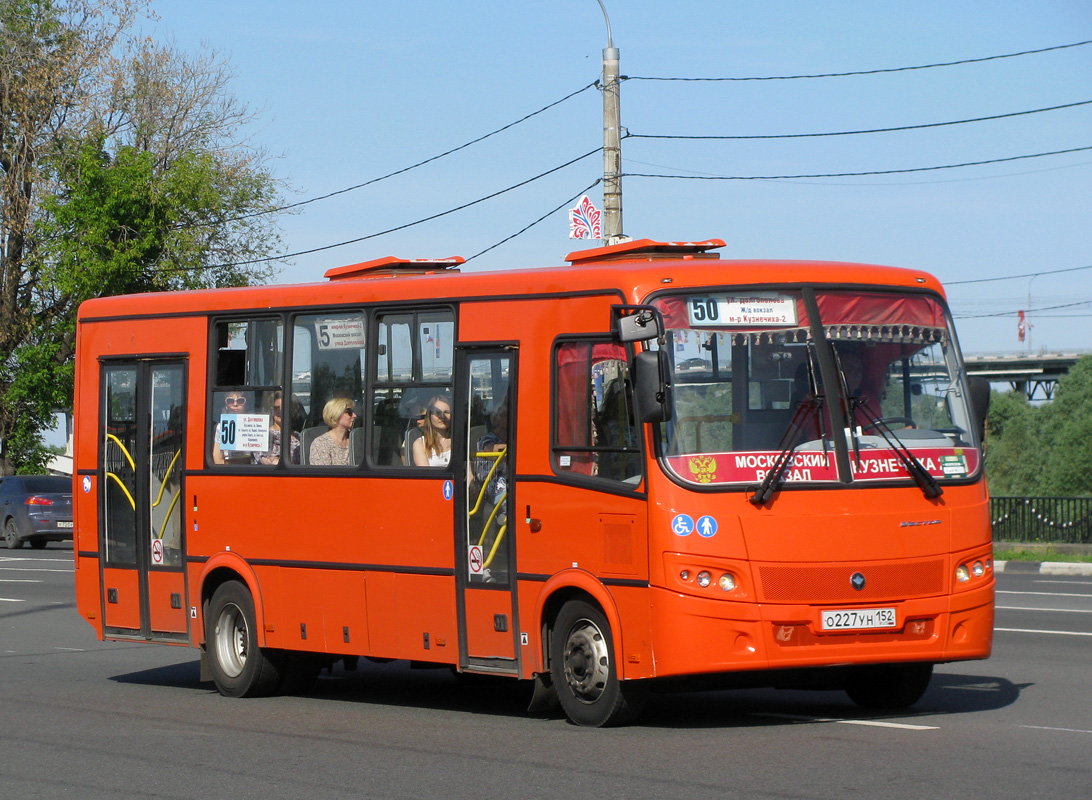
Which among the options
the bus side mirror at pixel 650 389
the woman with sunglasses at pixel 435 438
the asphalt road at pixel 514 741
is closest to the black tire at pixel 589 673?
the asphalt road at pixel 514 741

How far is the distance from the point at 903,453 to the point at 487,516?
105 inches

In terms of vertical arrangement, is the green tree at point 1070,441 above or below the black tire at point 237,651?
above

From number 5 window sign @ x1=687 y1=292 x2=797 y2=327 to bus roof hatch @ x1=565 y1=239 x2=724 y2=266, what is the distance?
106 cm

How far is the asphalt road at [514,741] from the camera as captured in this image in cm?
776

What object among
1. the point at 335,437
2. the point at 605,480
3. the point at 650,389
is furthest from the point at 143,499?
the point at 650,389

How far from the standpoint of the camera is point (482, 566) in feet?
34.3

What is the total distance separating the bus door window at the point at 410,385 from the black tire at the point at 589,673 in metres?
1.60

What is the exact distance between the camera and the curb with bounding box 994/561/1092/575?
81.0 feet

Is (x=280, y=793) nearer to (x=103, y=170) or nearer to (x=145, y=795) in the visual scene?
(x=145, y=795)

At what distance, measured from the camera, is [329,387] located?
1176 cm

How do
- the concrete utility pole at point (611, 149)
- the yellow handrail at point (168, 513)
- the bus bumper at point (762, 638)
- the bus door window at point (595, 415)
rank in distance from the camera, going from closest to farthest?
the bus bumper at point (762, 638) → the bus door window at point (595, 415) → the yellow handrail at point (168, 513) → the concrete utility pole at point (611, 149)

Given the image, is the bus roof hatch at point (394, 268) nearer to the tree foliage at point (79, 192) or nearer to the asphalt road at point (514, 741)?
the asphalt road at point (514, 741)

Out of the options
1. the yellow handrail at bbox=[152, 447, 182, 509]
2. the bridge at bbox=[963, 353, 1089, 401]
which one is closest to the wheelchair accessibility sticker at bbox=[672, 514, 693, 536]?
the yellow handrail at bbox=[152, 447, 182, 509]

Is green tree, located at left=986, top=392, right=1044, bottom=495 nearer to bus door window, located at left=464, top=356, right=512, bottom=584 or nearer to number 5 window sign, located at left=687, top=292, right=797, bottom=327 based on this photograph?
bus door window, located at left=464, top=356, right=512, bottom=584
